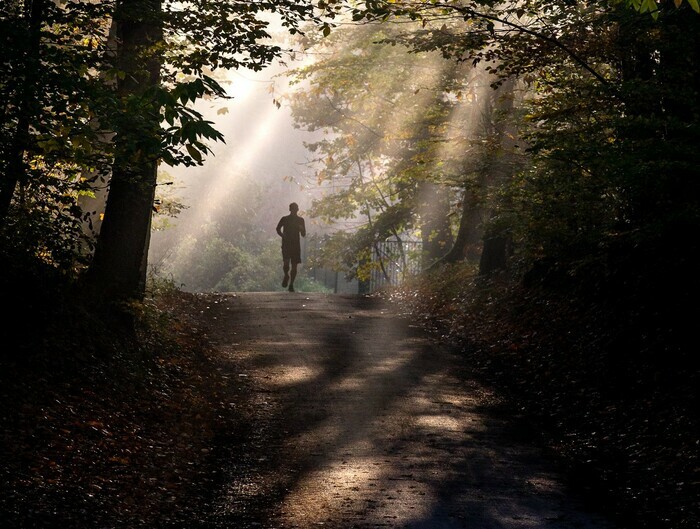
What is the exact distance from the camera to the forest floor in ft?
21.6

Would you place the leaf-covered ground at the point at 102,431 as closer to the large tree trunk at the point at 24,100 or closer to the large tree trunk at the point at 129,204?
the large tree trunk at the point at 129,204

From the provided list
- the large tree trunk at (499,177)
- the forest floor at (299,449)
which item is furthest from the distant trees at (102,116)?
the large tree trunk at (499,177)

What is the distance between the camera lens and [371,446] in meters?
8.71

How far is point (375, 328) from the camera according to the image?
16.7 meters

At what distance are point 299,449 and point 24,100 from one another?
4.16 metres

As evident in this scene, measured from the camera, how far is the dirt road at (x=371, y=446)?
670 cm

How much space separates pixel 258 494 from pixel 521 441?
3025 mm

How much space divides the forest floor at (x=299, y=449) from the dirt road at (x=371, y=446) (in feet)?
0.08

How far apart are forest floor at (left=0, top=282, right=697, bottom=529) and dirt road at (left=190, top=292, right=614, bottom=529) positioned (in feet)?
0.08

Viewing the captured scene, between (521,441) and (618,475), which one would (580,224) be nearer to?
(521,441)

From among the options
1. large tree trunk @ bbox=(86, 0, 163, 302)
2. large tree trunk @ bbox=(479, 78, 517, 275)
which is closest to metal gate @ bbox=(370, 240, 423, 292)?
large tree trunk @ bbox=(479, 78, 517, 275)

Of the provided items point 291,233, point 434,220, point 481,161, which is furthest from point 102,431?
point 434,220

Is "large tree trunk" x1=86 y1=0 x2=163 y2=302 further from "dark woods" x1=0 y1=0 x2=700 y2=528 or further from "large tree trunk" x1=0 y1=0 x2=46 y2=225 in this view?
"large tree trunk" x1=0 y1=0 x2=46 y2=225

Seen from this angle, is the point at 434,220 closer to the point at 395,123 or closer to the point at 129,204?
the point at 395,123
